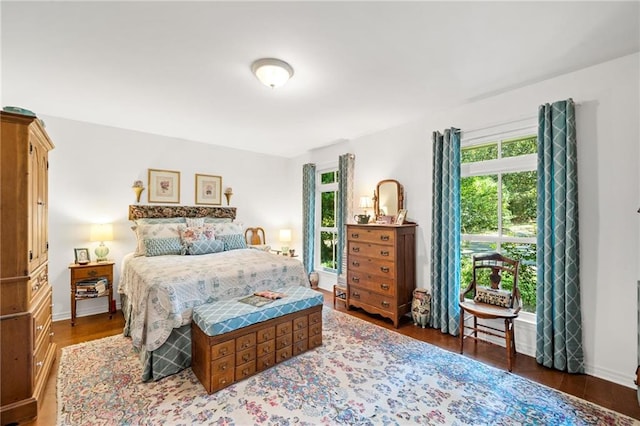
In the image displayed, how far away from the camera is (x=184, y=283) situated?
235cm

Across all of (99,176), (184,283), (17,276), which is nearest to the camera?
(17,276)

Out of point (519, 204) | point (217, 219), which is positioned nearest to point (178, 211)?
point (217, 219)

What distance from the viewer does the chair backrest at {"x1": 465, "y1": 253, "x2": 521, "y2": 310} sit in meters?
2.65

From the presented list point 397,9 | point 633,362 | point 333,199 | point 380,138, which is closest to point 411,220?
point 380,138

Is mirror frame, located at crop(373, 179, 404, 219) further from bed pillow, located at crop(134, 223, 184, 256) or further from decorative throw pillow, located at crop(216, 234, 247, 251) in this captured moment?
bed pillow, located at crop(134, 223, 184, 256)

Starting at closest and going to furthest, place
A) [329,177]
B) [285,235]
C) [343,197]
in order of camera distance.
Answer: [343,197], [329,177], [285,235]

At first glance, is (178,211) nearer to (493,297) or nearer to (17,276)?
(17,276)

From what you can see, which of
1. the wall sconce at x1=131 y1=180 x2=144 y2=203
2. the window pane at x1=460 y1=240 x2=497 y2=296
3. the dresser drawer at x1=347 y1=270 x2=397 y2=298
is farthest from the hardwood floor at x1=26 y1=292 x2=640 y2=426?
the wall sconce at x1=131 y1=180 x2=144 y2=203

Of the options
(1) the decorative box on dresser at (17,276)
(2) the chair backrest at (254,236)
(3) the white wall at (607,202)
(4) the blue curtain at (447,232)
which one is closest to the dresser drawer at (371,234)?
(4) the blue curtain at (447,232)

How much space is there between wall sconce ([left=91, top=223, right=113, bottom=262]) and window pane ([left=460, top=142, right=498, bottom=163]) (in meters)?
4.63

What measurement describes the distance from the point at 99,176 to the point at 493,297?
5.09 m

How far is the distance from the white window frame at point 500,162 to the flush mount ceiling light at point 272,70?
216cm

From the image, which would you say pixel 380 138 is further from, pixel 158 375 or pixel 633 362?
pixel 158 375

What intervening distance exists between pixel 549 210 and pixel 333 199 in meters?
3.22
